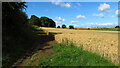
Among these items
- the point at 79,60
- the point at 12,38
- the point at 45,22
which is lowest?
the point at 79,60

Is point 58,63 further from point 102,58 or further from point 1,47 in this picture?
point 1,47

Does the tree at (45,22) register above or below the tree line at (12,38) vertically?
above

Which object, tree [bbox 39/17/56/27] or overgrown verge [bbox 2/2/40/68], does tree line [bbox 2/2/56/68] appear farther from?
tree [bbox 39/17/56/27]

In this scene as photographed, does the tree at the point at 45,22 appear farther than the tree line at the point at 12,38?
Yes

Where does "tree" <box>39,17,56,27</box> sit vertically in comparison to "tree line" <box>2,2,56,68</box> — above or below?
above

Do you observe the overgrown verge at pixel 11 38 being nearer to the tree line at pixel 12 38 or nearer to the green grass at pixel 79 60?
the tree line at pixel 12 38

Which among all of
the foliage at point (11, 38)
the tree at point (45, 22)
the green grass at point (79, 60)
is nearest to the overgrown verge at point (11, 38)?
the foliage at point (11, 38)

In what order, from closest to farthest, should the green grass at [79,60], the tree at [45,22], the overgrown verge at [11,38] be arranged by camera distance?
1. the green grass at [79,60]
2. the overgrown verge at [11,38]
3. the tree at [45,22]

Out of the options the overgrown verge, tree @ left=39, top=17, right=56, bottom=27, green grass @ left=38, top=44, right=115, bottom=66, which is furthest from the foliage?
tree @ left=39, top=17, right=56, bottom=27

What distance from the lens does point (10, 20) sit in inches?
602

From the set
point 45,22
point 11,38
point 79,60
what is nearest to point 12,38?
point 11,38

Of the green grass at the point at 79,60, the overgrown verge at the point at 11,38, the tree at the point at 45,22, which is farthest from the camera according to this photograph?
the tree at the point at 45,22

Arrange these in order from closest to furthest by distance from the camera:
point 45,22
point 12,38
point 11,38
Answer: point 11,38
point 12,38
point 45,22

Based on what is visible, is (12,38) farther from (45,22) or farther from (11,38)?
(45,22)
